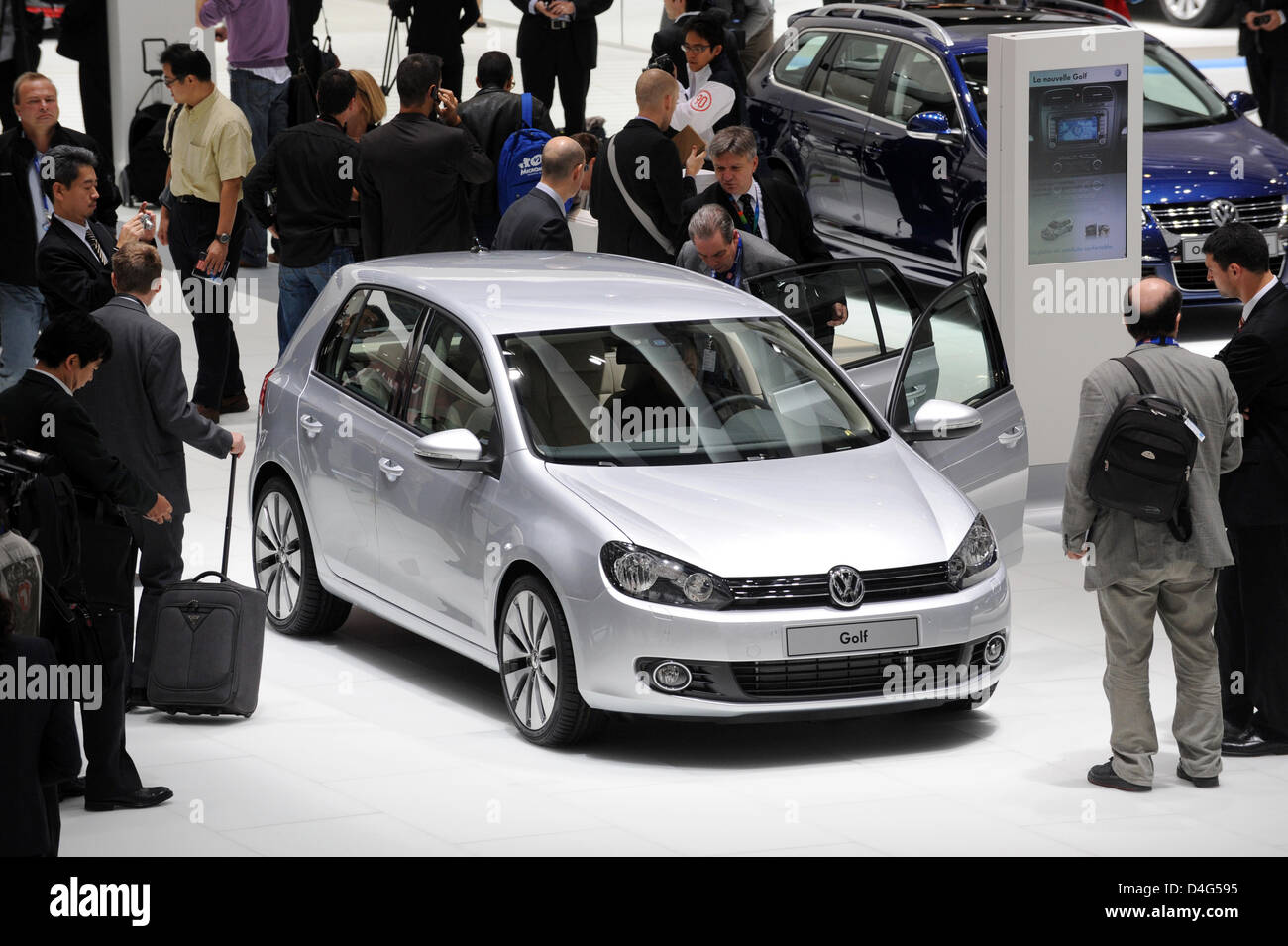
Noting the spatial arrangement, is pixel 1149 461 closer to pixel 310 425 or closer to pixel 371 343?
pixel 371 343

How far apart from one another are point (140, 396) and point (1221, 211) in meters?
8.71

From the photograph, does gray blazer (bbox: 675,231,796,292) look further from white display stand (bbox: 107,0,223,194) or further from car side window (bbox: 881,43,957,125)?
white display stand (bbox: 107,0,223,194)

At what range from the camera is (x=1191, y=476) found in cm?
775

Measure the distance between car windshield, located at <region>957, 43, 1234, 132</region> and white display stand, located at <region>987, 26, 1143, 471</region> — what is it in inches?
124

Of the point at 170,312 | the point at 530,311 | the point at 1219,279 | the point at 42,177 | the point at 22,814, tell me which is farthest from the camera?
the point at 170,312

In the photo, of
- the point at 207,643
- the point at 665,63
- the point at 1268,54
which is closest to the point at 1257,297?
the point at 207,643

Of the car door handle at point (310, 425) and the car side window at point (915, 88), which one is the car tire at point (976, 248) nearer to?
the car side window at point (915, 88)

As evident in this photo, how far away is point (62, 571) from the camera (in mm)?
7098

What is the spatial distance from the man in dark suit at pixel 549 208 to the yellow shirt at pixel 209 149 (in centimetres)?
231

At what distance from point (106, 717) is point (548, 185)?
5.05 meters

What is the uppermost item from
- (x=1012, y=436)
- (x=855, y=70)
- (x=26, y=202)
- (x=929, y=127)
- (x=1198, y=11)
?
(x=1198, y=11)

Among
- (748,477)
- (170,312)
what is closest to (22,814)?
(748,477)

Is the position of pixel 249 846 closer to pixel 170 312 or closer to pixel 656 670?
pixel 656 670

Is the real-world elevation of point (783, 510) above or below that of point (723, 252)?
below
